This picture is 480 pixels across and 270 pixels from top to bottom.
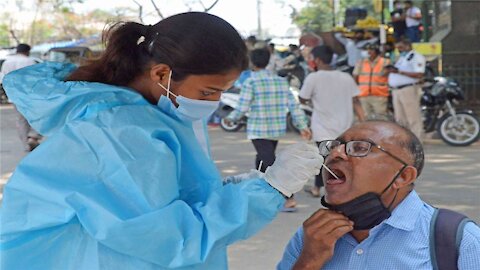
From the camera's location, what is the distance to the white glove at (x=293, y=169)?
6.30 ft

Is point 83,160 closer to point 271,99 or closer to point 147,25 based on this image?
point 147,25

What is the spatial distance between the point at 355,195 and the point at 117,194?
0.84m

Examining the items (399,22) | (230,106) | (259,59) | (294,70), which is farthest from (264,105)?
(399,22)

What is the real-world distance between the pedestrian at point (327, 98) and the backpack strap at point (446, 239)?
4986 millimetres

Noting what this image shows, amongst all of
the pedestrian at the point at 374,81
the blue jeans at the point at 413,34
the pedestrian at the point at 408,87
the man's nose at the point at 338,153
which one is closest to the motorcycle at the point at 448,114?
the pedestrian at the point at 408,87

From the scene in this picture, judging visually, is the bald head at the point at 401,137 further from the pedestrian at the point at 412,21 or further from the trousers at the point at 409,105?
the pedestrian at the point at 412,21

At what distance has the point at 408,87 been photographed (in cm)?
1016

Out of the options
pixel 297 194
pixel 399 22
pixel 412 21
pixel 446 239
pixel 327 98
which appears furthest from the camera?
pixel 399 22

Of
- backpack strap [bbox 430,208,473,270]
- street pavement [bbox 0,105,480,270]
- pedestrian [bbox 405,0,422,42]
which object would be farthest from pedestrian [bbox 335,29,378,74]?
backpack strap [bbox 430,208,473,270]

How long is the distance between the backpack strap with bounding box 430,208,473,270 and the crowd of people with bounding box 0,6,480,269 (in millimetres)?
11

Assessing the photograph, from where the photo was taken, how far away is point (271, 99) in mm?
6832

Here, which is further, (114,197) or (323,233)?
(323,233)

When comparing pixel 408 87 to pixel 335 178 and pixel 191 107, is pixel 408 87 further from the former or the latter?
pixel 191 107

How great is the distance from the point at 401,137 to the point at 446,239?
0.35 meters
